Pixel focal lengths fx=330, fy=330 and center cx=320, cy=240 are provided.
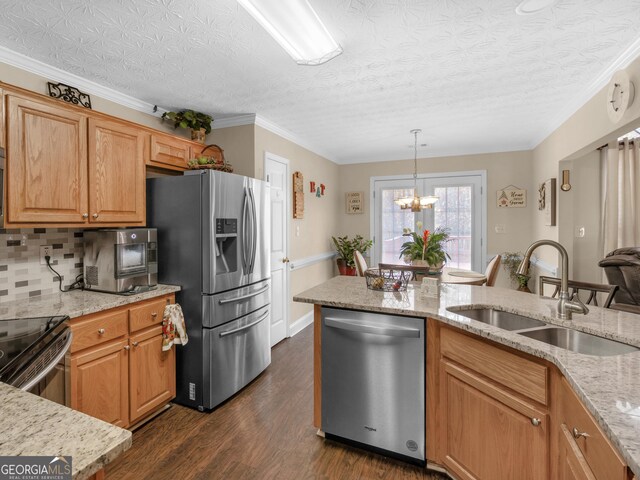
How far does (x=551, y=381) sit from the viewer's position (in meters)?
1.23

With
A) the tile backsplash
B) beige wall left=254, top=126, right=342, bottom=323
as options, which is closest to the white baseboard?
beige wall left=254, top=126, right=342, bottom=323

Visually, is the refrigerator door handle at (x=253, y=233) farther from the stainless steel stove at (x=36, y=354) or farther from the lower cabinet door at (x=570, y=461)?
the lower cabinet door at (x=570, y=461)

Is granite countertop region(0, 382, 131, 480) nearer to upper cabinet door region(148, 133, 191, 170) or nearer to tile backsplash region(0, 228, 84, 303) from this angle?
tile backsplash region(0, 228, 84, 303)

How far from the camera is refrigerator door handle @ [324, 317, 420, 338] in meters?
1.78

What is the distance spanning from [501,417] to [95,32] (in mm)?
2881

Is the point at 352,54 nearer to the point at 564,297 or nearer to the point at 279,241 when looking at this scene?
the point at 564,297

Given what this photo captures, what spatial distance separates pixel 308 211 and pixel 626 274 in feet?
11.1

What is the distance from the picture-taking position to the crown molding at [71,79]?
2.09 meters

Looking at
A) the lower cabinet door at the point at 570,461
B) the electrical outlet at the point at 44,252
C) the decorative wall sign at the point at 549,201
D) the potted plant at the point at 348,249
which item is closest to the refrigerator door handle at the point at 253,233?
the electrical outlet at the point at 44,252

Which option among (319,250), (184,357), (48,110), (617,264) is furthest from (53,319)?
(617,264)

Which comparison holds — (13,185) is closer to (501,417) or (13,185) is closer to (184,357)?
(184,357)

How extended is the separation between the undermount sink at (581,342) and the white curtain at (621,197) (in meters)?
3.16

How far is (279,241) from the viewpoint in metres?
3.84

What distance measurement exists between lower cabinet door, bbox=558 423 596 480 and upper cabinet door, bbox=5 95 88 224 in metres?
2.74
